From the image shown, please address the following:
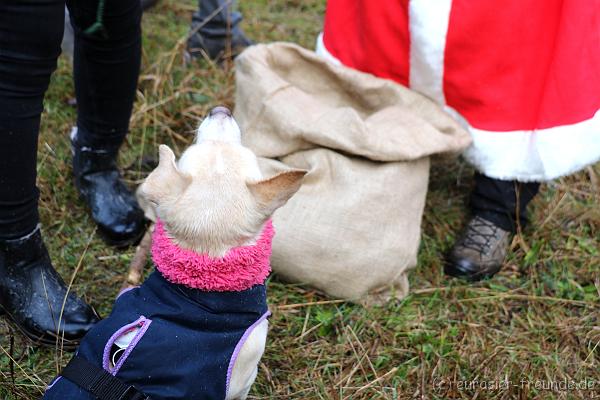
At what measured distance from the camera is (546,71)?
Answer: 80.5 inches

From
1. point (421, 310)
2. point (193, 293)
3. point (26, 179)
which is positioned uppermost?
point (26, 179)

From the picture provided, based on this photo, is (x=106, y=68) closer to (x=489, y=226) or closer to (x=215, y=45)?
(x=215, y=45)

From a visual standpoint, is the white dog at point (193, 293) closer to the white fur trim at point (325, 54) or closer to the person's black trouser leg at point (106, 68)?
the person's black trouser leg at point (106, 68)

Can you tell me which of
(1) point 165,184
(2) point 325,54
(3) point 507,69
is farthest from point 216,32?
(1) point 165,184

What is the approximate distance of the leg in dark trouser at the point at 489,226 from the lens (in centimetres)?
222

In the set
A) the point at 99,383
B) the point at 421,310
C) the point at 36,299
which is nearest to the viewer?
the point at 99,383

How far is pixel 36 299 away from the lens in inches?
67.3

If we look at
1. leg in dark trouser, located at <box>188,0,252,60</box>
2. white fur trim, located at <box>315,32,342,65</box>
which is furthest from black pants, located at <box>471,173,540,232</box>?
leg in dark trouser, located at <box>188,0,252,60</box>

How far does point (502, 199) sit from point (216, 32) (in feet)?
5.04

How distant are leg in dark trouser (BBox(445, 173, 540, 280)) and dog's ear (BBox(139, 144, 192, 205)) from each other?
1158 mm

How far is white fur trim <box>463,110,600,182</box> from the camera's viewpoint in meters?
2.02

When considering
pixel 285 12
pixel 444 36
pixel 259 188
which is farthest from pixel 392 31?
pixel 285 12

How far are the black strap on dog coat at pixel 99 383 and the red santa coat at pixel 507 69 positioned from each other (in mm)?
1400

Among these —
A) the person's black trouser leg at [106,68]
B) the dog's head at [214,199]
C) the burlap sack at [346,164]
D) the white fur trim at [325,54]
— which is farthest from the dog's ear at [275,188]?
the white fur trim at [325,54]
